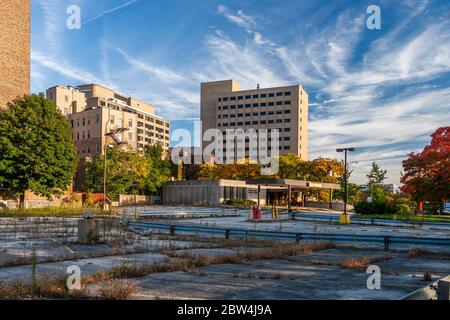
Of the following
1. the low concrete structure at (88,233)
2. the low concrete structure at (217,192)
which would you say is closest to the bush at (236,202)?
the low concrete structure at (217,192)

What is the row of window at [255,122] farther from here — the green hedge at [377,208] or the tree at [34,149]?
the tree at [34,149]

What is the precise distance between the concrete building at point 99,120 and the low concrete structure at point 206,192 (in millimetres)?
11477

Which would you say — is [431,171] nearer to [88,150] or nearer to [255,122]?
[88,150]

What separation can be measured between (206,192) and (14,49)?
37.3 meters

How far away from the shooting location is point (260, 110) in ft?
518

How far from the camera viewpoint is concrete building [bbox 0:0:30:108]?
61.1 metres

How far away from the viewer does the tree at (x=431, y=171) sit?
41.6 meters

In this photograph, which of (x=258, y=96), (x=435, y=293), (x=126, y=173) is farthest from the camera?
(x=258, y=96)

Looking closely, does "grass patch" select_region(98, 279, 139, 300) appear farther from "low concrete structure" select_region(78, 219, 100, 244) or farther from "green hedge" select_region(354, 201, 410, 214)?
"green hedge" select_region(354, 201, 410, 214)

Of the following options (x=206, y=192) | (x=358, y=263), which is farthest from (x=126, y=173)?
(x=358, y=263)
